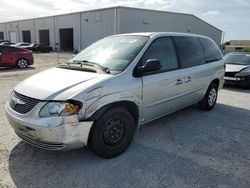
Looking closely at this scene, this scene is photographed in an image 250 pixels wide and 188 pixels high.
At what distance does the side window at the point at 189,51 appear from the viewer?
4.64m

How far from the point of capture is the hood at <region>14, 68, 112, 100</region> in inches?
117

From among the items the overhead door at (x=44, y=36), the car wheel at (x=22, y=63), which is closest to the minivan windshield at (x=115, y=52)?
the car wheel at (x=22, y=63)

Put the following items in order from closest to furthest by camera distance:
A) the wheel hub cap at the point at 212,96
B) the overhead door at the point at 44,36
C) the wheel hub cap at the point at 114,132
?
the wheel hub cap at the point at 114,132, the wheel hub cap at the point at 212,96, the overhead door at the point at 44,36

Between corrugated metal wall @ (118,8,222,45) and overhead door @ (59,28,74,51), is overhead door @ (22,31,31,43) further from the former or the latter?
corrugated metal wall @ (118,8,222,45)

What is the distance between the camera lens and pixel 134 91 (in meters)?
3.54

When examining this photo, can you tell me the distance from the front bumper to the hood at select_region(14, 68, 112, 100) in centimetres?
20

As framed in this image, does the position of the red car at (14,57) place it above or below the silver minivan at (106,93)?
below

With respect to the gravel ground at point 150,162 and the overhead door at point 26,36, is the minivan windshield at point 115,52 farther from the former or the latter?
the overhead door at point 26,36

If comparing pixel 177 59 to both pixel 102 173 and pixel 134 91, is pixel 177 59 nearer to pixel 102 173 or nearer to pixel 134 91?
pixel 134 91

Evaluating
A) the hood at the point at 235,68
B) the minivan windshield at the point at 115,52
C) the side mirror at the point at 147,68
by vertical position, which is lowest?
the hood at the point at 235,68

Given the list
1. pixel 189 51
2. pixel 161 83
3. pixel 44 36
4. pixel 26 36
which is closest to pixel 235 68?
pixel 189 51

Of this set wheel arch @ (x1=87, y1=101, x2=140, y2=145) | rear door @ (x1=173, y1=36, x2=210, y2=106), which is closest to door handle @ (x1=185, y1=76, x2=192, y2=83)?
rear door @ (x1=173, y1=36, x2=210, y2=106)

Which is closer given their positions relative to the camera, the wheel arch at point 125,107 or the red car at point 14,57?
the wheel arch at point 125,107

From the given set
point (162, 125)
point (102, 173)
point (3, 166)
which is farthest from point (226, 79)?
point (3, 166)
